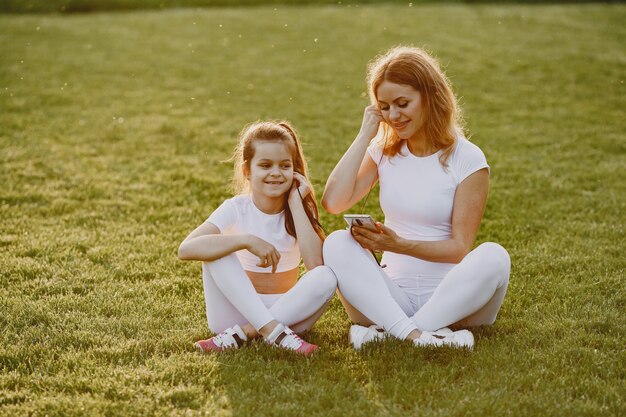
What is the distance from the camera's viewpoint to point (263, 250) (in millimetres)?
4156

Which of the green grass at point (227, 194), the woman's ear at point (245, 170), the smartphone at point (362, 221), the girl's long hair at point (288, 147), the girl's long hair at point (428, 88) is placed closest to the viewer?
the green grass at point (227, 194)

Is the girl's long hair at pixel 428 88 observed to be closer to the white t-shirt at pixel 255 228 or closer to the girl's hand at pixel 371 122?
the girl's hand at pixel 371 122

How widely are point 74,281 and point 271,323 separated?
72.2 inches

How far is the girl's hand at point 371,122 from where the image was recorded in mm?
4410

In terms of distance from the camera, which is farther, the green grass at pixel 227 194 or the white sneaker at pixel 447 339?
the white sneaker at pixel 447 339

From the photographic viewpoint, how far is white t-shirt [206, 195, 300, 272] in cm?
442

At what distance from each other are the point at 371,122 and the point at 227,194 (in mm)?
3314

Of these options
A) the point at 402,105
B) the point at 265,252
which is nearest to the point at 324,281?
the point at 265,252

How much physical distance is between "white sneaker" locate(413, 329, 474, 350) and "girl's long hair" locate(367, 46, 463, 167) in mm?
933

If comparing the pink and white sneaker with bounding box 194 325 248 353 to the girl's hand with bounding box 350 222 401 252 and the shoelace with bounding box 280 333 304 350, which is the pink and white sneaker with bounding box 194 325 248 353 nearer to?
the shoelace with bounding box 280 333 304 350

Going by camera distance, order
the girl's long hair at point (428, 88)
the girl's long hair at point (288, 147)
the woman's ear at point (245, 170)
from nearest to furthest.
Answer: the girl's long hair at point (428, 88)
the girl's long hair at point (288, 147)
the woman's ear at point (245, 170)

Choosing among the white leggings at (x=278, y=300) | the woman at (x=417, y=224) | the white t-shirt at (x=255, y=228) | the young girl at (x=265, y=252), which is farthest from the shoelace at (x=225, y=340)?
the woman at (x=417, y=224)

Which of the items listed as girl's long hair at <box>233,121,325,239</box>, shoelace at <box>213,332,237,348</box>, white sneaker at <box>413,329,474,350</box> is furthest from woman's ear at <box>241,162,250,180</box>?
white sneaker at <box>413,329,474,350</box>

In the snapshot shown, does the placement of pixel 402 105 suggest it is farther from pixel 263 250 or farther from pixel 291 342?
pixel 291 342
